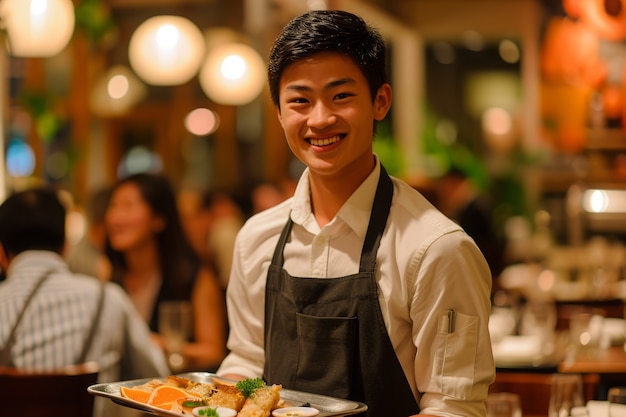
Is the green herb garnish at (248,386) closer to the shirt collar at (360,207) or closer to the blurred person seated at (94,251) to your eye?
the shirt collar at (360,207)

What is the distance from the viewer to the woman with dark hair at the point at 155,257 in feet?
16.1

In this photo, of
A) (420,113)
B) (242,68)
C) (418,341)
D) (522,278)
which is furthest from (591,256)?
(418,341)

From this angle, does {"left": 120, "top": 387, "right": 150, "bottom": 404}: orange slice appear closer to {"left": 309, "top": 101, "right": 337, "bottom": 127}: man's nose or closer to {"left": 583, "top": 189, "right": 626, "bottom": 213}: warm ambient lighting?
{"left": 309, "top": 101, "right": 337, "bottom": 127}: man's nose

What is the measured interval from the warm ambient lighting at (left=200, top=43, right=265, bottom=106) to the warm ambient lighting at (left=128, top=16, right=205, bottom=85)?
1592mm

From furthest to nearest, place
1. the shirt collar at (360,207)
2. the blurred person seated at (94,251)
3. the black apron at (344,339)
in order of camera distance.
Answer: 1. the blurred person seated at (94,251)
2. the shirt collar at (360,207)
3. the black apron at (344,339)

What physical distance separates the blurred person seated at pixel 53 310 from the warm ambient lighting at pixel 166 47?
3.79 metres

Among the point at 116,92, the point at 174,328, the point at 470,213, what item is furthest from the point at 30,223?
the point at 116,92

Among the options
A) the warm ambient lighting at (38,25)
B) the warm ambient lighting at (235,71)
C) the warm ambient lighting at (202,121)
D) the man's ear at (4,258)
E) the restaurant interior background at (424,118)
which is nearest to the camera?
the man's ear at (4,258)

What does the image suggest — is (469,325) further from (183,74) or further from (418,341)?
(183,74)

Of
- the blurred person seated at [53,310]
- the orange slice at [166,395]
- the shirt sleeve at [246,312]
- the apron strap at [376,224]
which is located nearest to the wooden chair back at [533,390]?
the blurred person seated at [53,310]

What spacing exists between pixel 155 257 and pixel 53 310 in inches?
62.6

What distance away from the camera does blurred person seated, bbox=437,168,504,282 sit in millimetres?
8882

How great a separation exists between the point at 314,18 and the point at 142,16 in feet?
39.1

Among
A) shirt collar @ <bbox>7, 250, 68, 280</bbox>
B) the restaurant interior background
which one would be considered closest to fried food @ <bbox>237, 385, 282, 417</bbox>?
shirt collar @ <bbox>7, 250, 68, 280</bbox>
